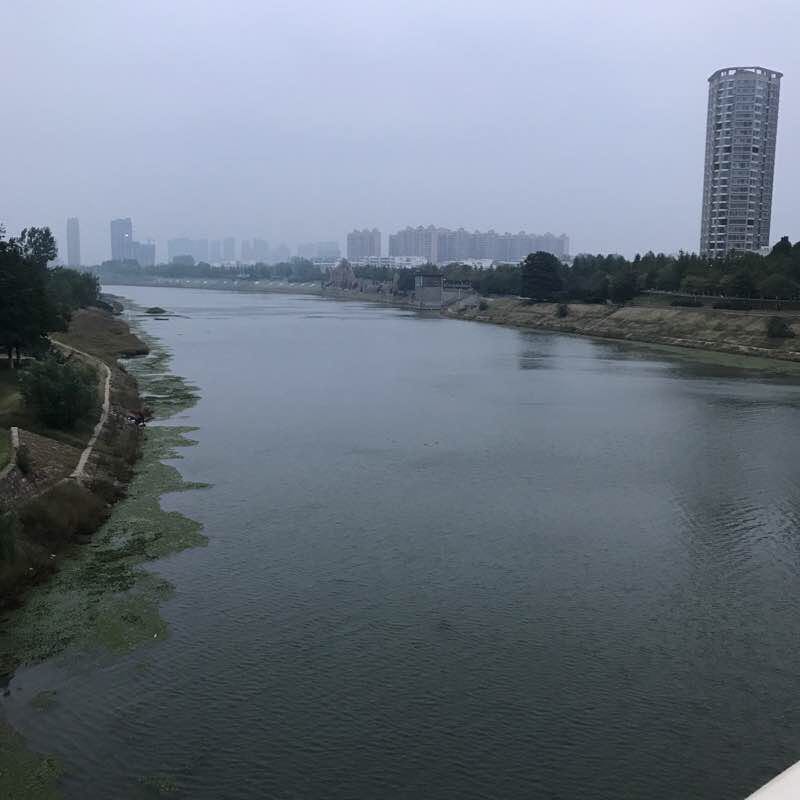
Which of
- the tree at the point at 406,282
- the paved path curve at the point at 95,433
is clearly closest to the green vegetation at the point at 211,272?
the tree at the point at 406,282

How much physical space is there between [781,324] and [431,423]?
742 inches

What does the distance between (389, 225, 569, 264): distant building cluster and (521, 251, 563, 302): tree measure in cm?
8339

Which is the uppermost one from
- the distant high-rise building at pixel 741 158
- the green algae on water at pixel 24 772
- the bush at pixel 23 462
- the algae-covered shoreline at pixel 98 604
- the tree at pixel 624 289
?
the distant high-rise building at pixel 741 158

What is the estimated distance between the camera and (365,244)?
164 m

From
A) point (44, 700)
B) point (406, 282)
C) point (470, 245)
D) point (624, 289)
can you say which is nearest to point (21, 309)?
point (44, 700)

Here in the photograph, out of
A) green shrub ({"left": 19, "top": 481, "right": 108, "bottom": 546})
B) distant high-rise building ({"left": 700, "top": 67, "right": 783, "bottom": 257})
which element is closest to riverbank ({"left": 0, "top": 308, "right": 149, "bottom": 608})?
green shrub ({"left": 19, "top": 481, "right": 108, "bottom": 546})

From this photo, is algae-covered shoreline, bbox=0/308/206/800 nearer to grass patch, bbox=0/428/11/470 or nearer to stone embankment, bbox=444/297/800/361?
grass patch, bbox=0/428/11/470

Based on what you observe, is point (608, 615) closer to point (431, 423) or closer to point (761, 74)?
point (431, 423)

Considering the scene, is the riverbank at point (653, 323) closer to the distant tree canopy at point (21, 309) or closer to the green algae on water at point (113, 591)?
the distant tree canopy at point (21, 309)

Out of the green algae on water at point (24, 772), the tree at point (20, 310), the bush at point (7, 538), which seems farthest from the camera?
the tree at point (20, 310)

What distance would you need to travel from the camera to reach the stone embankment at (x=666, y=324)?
29781 mm

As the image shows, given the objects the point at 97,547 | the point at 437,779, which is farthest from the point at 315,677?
the point at 97,547

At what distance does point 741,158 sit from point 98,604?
5877 cm

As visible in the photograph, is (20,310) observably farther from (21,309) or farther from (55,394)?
(55,394)
